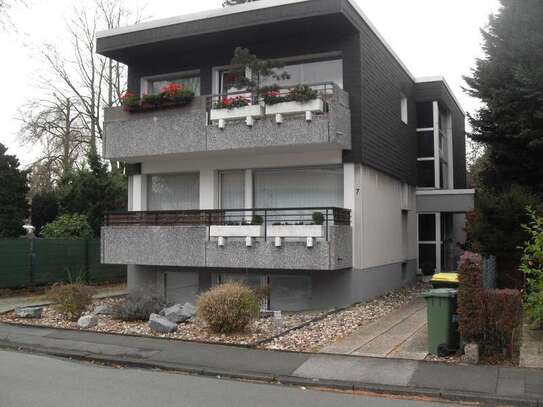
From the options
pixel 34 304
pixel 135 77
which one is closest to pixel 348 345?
pixel 34 304

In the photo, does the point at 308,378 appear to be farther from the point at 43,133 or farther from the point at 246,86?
the point at 43,133

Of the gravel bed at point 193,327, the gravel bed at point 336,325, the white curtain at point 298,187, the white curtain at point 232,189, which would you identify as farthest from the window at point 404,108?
the gravel bed at point 193,327

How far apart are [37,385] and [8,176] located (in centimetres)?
1869

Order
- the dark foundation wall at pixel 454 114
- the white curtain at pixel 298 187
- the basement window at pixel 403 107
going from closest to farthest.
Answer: the white curtain at pixel 298 187, the basement window at pixel 403 107, the dark foundation wall at pixel 454 114

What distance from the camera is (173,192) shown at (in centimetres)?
1747

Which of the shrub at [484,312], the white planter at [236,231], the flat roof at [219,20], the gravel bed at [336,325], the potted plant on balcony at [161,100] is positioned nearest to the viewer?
the shrub at [484,312]

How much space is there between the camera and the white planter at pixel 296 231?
13500 millimetres

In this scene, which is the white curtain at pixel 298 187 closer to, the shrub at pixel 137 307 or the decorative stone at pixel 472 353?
the shrub at pixel 137 307

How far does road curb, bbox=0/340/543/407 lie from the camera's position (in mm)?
7254

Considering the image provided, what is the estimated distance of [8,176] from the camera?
80.5 ft

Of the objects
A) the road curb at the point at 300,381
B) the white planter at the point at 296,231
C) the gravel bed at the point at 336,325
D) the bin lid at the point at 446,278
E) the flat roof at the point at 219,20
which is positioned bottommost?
the road curb at the point at 300,381

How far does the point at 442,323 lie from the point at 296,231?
5000 millimetres

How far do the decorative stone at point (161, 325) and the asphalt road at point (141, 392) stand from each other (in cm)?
254

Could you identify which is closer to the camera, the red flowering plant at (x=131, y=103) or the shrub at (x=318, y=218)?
the shrub at (x=318, y=218)
